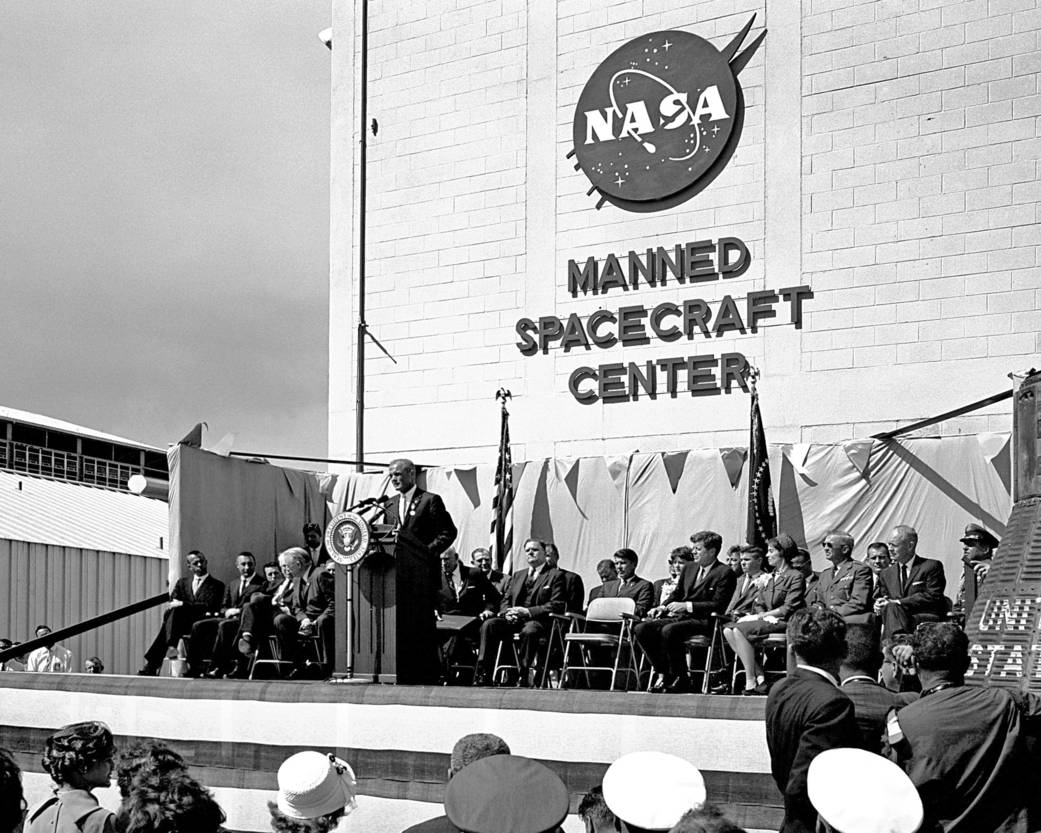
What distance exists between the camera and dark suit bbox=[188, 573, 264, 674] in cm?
1224

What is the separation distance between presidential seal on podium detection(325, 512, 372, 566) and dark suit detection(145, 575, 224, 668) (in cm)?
364

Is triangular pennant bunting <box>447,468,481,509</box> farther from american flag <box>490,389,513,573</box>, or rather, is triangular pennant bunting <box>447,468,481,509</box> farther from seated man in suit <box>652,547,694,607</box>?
seated man in suit <box>652,547,694,607</box>

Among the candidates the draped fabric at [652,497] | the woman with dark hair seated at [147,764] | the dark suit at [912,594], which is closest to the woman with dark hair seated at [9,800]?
the woman with dark hair seated at [147,764]

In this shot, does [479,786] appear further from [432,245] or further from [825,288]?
[432,245]

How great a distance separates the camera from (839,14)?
49.5 feet

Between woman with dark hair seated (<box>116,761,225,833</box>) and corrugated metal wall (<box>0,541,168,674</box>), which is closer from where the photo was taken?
woman with dark hair seated (<box>116,761,225,833</box>)

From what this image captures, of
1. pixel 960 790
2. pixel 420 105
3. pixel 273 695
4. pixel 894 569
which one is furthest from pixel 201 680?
pixel 420 105

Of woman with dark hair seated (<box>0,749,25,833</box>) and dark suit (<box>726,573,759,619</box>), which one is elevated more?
woman with dark hair seated (<box>0,749,25,833</box>)

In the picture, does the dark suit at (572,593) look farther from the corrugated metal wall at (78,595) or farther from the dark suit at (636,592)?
the corrugated metal wall at (78,595)

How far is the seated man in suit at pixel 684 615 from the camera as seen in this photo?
33.9 feet

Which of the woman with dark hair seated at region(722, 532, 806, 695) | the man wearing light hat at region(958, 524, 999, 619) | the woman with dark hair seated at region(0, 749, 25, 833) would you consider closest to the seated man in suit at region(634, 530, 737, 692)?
the woman with dark hair seated at region(722, 532, 806, 695)

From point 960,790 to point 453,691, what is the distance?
4456 mm

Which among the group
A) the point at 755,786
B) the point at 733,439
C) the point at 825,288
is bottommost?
the point at 755,786

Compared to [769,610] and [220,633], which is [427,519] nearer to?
[769,610]
